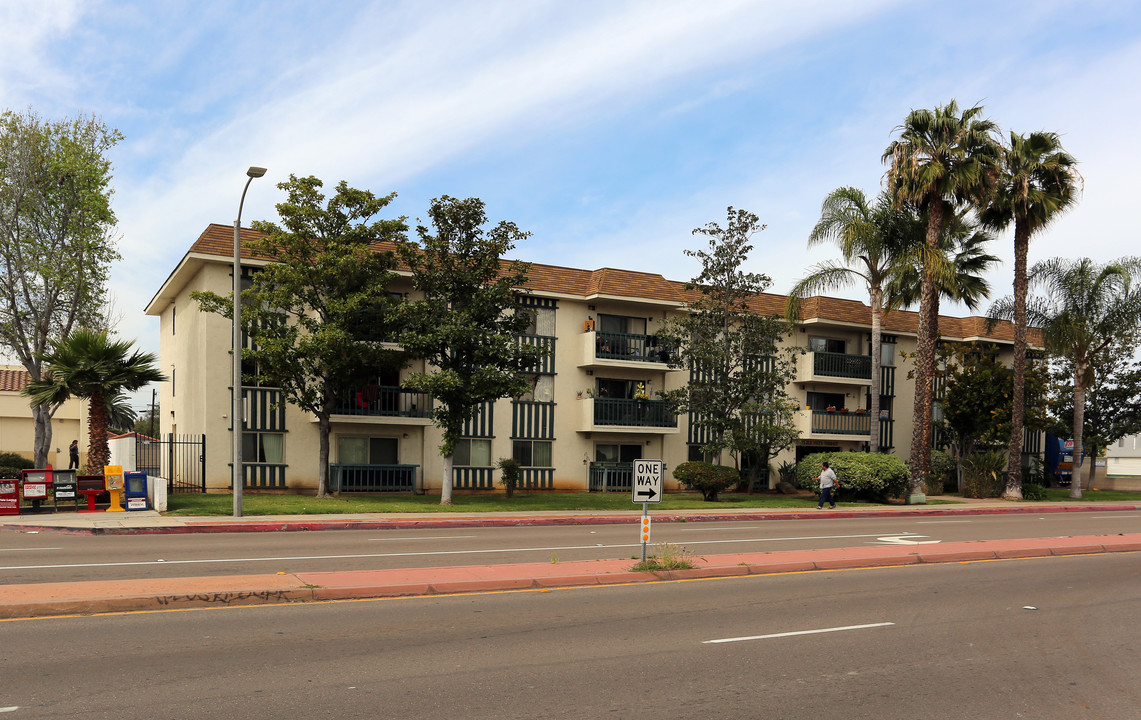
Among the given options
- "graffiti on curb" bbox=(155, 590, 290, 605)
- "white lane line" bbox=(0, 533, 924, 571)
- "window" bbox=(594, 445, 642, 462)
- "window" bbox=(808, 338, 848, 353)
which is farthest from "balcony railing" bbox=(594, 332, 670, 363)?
"graffiti on curb" bbox=(155, 590, 290, 605)

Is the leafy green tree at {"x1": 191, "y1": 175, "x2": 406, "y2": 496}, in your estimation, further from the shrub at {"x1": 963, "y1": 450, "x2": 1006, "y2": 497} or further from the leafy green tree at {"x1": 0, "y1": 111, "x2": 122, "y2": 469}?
the shrub at {"x1": 963, "y1": 450, "x2": 1006, "y2": 497}

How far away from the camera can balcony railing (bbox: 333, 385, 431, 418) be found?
29766 millimetres

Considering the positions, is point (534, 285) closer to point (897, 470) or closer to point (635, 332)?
point (635, 332)

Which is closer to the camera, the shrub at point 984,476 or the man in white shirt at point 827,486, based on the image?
the man in white shirt at point 827,486

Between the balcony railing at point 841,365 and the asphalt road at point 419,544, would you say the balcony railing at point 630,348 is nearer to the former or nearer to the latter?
the balcony railing at point 841,365

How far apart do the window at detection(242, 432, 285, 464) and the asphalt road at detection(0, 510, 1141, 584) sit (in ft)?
36.8

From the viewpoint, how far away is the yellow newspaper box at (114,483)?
22250mm

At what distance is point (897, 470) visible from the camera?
31.6 meters

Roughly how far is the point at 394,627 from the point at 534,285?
2518 centimetres

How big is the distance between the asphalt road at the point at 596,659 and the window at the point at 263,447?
20.8 meters

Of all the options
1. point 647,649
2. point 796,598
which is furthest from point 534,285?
point 647,649

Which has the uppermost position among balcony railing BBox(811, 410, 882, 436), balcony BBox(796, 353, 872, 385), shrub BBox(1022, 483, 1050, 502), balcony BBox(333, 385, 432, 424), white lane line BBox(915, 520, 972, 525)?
balcony BBox(796, 353, 872, 385)

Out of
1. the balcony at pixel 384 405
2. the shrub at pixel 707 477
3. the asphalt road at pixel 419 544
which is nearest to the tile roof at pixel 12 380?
the balcony at pixel 384 405

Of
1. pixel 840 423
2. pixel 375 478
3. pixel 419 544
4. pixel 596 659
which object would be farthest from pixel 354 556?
pixel 840 423
